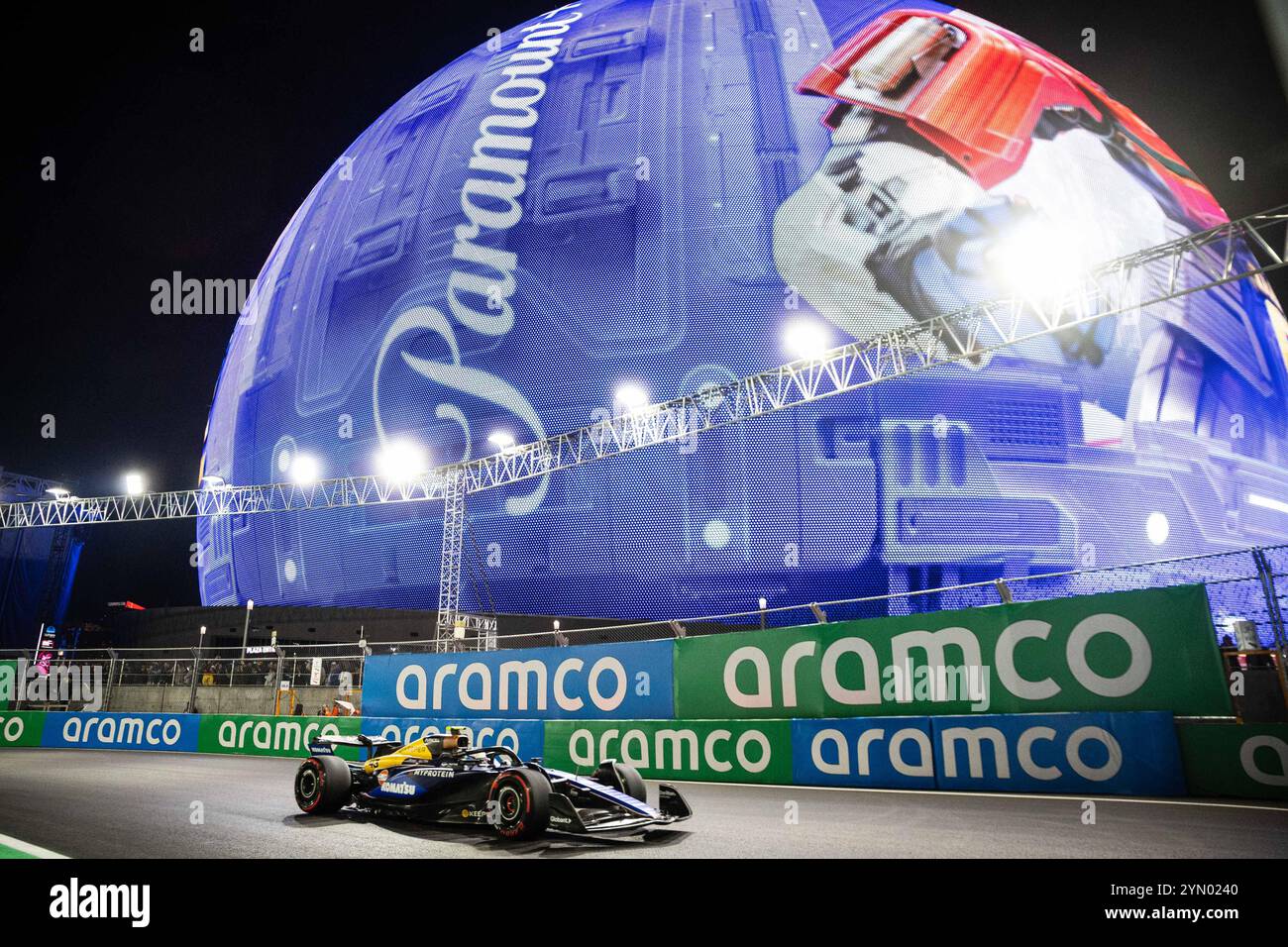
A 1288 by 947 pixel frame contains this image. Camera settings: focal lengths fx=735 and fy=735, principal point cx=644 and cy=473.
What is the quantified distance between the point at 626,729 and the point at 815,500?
11.8 metres

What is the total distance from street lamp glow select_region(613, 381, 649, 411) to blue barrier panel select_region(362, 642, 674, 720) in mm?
11090

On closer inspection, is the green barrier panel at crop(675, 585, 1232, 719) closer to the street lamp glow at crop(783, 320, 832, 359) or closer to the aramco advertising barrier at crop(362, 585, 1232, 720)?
the aramco advertising barrier at crop(362, 585, 1232, 720)

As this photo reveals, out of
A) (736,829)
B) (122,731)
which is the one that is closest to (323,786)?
(736,829)

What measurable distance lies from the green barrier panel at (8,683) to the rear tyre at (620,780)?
2088 centimetres

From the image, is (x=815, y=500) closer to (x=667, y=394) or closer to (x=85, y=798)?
(x=667, y=394)

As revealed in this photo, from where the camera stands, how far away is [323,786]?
21.9ft

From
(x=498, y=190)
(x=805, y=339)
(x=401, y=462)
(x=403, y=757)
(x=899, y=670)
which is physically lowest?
(x=403, y=757)

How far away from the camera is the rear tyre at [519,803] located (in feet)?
17.2

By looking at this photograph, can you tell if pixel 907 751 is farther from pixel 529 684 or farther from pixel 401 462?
pixel 401 462

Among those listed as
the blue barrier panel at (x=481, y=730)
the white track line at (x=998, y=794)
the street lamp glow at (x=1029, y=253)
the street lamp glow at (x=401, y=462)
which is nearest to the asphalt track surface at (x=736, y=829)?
the white track line at (x=998, y=794)

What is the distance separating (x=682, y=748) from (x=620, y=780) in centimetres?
439

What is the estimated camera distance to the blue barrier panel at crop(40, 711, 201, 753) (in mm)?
16328

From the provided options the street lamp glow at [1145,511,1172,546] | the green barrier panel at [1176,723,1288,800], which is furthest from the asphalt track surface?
the street lamp glow at [1145,511,1172,546]
